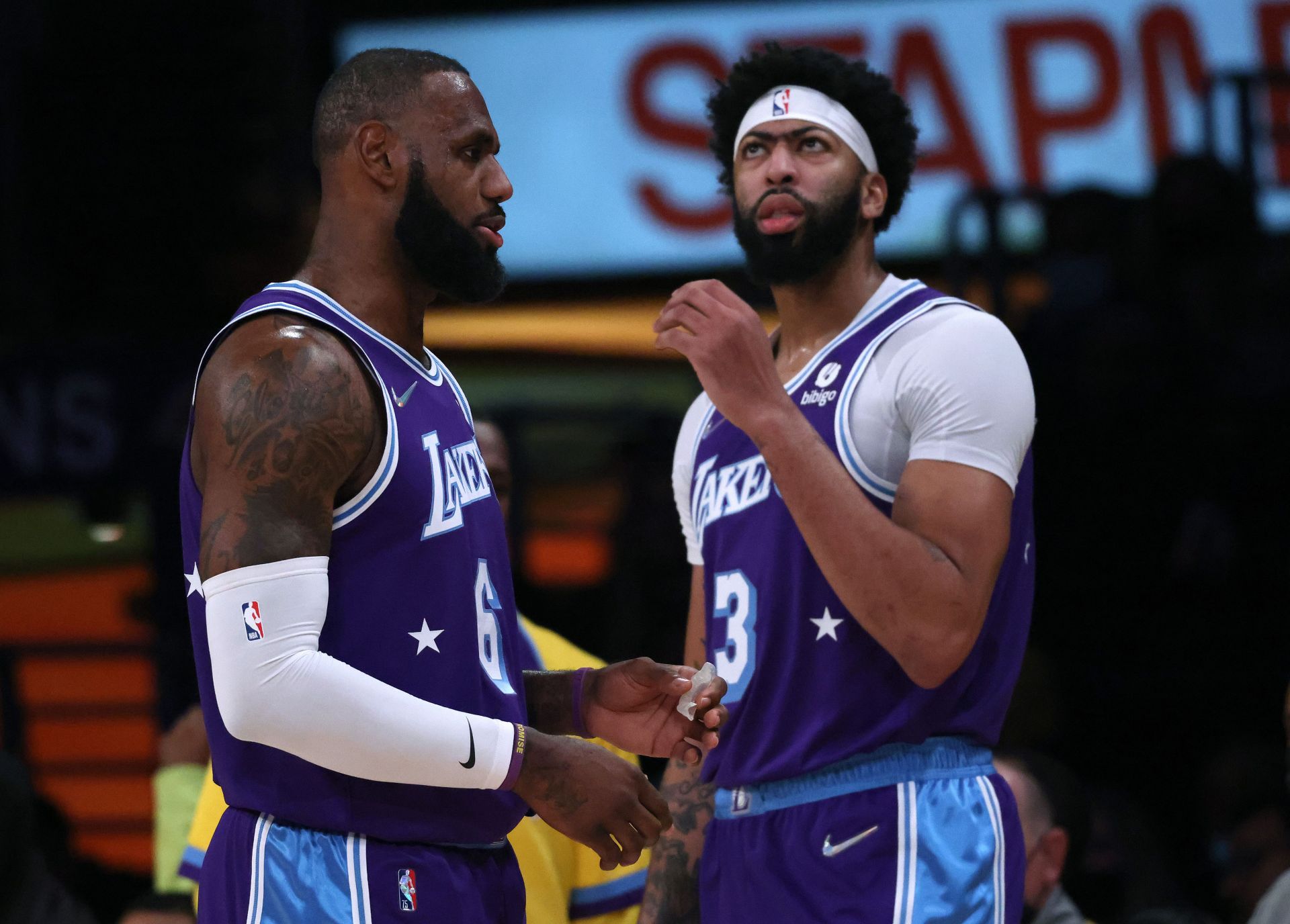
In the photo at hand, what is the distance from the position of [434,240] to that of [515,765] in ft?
2.86

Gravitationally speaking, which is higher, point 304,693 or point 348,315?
point 348,315

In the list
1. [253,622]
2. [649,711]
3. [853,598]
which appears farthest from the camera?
[853,598]

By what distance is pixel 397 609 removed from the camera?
8.85 feet

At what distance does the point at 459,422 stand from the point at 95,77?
7547 mm

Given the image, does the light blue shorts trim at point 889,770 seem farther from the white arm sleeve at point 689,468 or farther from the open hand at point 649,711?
the white arm sleeve at point 689,468

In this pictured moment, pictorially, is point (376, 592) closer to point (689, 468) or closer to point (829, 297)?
point (689, 468)

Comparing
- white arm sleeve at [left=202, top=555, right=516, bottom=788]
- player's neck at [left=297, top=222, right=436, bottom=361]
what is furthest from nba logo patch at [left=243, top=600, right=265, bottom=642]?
player's neck at [left=297, top=222, right=436, bottom=361]

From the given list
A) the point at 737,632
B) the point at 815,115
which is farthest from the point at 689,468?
the point at 815,115

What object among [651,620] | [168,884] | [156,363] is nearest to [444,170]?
[168,884]

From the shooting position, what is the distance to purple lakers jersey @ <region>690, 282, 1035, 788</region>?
131 inches

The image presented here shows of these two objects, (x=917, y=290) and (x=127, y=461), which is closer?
(x=917, y=290)

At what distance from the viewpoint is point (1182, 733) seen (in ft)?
23.3

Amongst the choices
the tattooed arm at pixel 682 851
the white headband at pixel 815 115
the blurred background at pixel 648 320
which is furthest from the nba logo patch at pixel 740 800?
the blurred background at pixel 648 320

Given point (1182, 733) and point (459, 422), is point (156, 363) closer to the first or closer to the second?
point (1182, 733)
